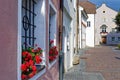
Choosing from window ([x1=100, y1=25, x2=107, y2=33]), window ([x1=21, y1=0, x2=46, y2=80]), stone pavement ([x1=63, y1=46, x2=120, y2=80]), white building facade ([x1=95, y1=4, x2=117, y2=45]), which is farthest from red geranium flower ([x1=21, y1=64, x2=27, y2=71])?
window ([x1=100, y1=25, x2=107, y2=33])

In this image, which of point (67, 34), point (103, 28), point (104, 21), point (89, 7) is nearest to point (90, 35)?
point (89, 7)

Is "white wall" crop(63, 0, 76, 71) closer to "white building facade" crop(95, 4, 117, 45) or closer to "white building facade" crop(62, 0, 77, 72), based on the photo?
"white building facade" crop(62, 0, 77, 72)

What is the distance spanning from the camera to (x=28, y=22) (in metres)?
5.75

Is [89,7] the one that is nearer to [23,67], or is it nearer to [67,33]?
[67,33]

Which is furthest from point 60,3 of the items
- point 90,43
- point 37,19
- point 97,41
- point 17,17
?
point 97,41

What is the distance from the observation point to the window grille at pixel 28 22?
18.2 ft

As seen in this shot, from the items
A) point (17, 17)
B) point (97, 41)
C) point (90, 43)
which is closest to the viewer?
point (17, 17)

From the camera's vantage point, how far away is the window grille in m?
5.54

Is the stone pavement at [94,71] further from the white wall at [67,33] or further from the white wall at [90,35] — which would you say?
the white wall at [90,35]
